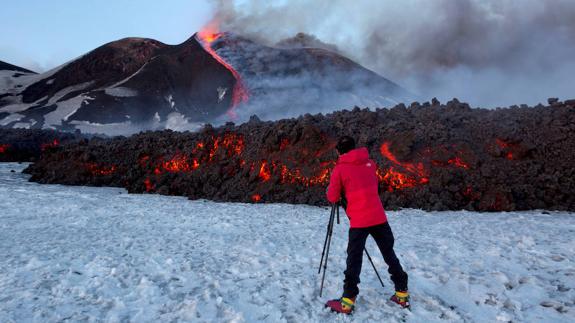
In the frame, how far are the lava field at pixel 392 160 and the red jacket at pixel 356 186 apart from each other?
8.76 metres

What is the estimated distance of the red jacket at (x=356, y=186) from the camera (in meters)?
4.85

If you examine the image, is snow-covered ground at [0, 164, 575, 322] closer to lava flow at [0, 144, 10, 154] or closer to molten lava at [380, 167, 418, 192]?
molten lava at [380, 167, 418, 192]

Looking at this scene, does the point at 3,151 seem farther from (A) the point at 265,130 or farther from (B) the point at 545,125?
(B) the point at 545,125

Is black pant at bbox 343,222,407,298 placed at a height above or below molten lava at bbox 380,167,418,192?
below

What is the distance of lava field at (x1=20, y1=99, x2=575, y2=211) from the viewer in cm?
1343

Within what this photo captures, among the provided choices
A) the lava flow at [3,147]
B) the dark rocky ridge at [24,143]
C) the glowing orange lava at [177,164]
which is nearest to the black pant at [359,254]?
the glowing orange lava at [177,164]

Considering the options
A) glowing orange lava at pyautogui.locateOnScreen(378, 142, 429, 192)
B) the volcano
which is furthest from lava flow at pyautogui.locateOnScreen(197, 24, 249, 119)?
glowing orange lava at pyautogui.locateOnScreen(378, 142, 429, 192)

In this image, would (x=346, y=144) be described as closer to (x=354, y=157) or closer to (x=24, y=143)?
(x=354, y=157)

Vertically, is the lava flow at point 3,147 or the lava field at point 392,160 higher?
the lava field at point 392,160

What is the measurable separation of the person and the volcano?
48.6 m

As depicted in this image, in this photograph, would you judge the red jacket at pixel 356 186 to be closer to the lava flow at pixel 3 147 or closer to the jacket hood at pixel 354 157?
the jacket hood at pixel 354 157

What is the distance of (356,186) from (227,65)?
2694 inches

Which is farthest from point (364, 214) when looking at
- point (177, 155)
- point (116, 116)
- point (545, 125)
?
point (116, 116)

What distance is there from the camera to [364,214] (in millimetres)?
4809
